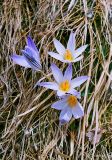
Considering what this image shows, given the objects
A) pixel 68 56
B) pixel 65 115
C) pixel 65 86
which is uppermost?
pixel 68 56

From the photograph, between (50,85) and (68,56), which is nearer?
(50,85)

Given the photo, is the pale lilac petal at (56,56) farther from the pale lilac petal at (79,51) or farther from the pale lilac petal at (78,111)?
the pale lilac petal at (78,111)

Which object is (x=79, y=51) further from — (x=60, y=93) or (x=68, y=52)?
(x=60, y=93)

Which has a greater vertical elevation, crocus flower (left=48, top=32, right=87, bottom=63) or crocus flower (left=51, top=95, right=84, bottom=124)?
crocus flower (left=48, top=32, right=87, bottom=63)

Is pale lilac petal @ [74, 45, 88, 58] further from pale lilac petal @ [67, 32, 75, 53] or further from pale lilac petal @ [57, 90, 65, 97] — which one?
pale lilac petal @ [57, 90, 65, 97]

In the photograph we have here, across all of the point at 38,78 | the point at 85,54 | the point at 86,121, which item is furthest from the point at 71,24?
the point at 86,121

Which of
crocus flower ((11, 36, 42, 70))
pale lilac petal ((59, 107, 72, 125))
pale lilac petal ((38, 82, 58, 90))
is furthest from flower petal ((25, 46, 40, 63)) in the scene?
pale lilac petal ((59, 107, 72, 125))

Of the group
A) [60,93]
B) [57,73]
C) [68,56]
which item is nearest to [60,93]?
[60,93]

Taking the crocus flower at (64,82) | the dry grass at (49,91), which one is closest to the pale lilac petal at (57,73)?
the crocus flower at (64,82)
